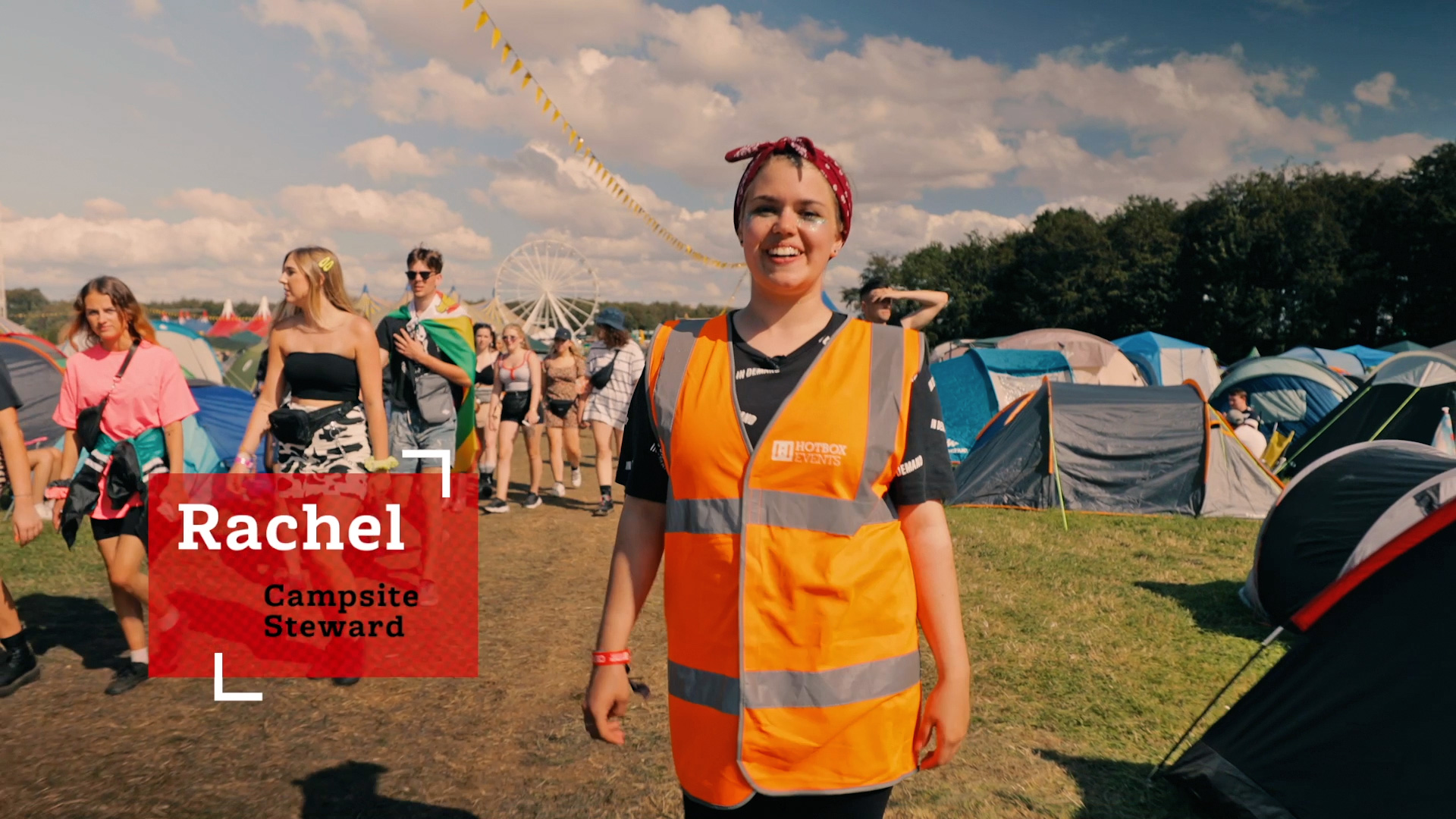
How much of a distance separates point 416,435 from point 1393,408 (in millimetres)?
11662

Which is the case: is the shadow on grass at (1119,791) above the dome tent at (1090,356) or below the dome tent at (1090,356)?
below

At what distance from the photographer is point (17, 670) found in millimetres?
4500

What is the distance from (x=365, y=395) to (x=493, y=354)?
577cm

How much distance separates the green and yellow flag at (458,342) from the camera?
5.96 m

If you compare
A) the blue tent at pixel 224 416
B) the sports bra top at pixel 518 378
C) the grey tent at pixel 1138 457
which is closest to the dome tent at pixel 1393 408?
the grey tent at pixel 1138 457

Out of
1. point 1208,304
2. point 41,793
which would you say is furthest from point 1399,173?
point 41,793

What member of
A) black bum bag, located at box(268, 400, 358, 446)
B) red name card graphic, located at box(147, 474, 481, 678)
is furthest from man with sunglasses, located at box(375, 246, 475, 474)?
black bum bag, located at box(268, 400, 358, 446)

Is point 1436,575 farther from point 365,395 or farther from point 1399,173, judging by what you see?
point 1399,173

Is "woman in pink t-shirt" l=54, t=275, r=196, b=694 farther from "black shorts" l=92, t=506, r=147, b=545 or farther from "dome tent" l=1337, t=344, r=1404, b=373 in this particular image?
"dome tent" l=1337, t=344, r=1404, b=373

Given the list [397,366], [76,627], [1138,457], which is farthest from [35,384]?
[1138,457]

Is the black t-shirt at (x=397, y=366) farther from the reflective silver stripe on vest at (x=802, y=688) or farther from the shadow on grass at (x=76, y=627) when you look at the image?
the reflective silver stripe on vest at (x=802, y=688)

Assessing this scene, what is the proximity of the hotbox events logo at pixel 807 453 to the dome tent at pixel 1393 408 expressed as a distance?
11.2 meters

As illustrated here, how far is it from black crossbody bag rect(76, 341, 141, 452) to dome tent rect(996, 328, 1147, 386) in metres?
15.7

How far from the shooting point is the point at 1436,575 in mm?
3000
